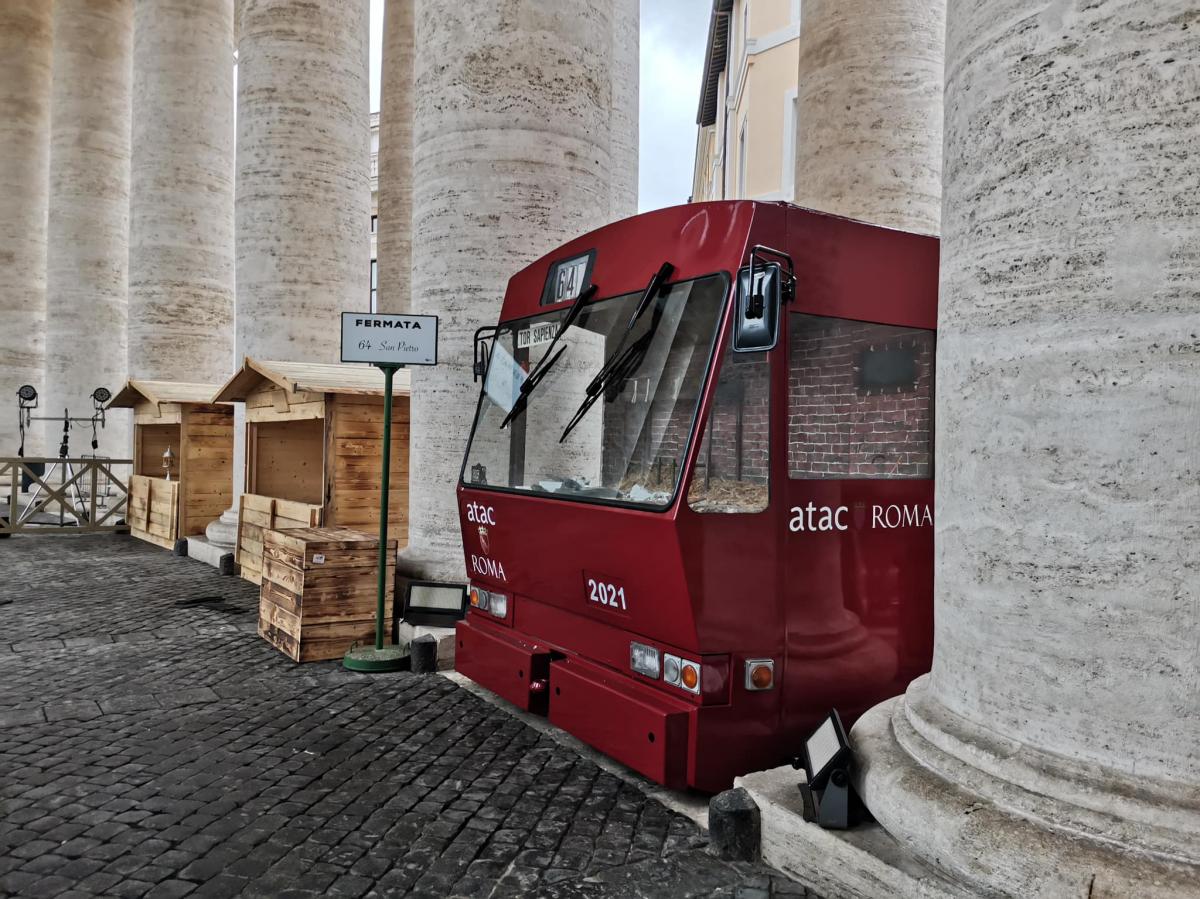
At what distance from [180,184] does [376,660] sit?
14229 mm

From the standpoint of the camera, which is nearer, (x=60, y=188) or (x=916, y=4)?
(x=916, y=4)

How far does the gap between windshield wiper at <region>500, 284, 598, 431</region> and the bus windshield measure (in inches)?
0.9

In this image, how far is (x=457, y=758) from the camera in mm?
5008

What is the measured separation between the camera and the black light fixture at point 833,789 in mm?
3375

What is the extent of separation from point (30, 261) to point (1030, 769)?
28999 mm

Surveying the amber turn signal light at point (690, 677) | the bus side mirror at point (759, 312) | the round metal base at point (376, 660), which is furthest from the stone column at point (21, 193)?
the bus side mirror at point (759, 312)

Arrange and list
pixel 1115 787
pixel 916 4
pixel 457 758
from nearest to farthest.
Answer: pixel 1115 787
pixel 457 758
pixel 916 4

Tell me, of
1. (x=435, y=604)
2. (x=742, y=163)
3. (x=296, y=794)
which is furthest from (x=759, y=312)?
(x=742, y=163)

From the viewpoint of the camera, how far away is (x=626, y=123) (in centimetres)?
1645

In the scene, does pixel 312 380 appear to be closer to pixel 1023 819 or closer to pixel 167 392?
pixel 167 392

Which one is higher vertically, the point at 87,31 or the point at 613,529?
the point at 87,31

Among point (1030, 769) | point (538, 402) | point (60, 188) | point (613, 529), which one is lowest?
point (1030, 769)

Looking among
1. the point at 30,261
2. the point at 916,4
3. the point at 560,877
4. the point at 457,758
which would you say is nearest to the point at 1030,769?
the point at 560,877

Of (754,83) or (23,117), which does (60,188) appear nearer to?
(23,117)
